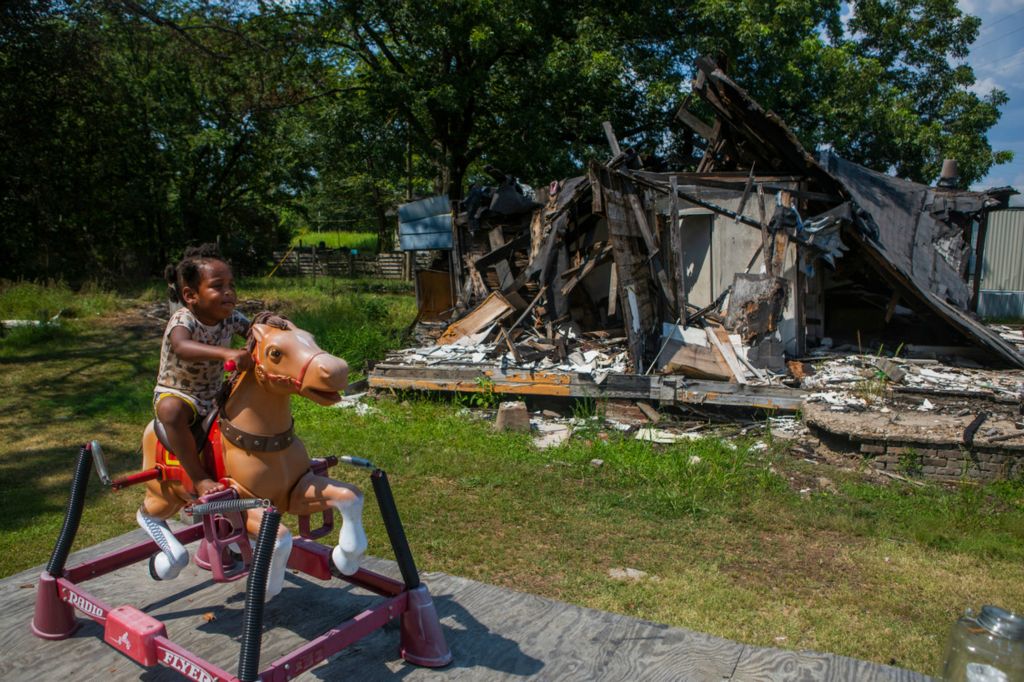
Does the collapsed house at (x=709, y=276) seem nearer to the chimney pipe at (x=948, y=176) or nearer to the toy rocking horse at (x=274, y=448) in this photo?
the chimney pipe at (x=948, y=176)

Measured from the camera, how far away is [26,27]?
37.6 feet

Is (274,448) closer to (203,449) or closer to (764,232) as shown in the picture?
(203,449)

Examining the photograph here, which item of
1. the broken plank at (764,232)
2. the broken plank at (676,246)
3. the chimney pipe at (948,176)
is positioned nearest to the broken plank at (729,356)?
the broken plank at (676,246)

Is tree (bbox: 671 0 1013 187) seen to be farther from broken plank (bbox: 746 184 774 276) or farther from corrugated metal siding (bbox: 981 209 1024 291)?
broken plank (bbox: 746 184 774 276)

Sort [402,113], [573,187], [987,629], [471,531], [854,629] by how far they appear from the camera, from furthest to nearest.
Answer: [402,113], [573,187], [471,531], [854,629], [987,629]

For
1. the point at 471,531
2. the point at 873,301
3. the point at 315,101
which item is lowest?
the point at 471,531

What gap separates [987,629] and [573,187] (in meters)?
8.98

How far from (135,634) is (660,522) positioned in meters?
3.64

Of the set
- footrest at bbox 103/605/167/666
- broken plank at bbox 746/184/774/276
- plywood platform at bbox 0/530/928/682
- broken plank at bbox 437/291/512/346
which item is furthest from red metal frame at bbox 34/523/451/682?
broken plank at bbox 746/184/774/276

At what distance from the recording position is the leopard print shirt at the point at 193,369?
3020 millimetres

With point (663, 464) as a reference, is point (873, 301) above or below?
above

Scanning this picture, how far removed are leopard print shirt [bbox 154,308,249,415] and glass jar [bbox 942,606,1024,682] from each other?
297 centimetres

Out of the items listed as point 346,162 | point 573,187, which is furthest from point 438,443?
point 346,162

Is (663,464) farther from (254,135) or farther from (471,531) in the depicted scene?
(254,135)
